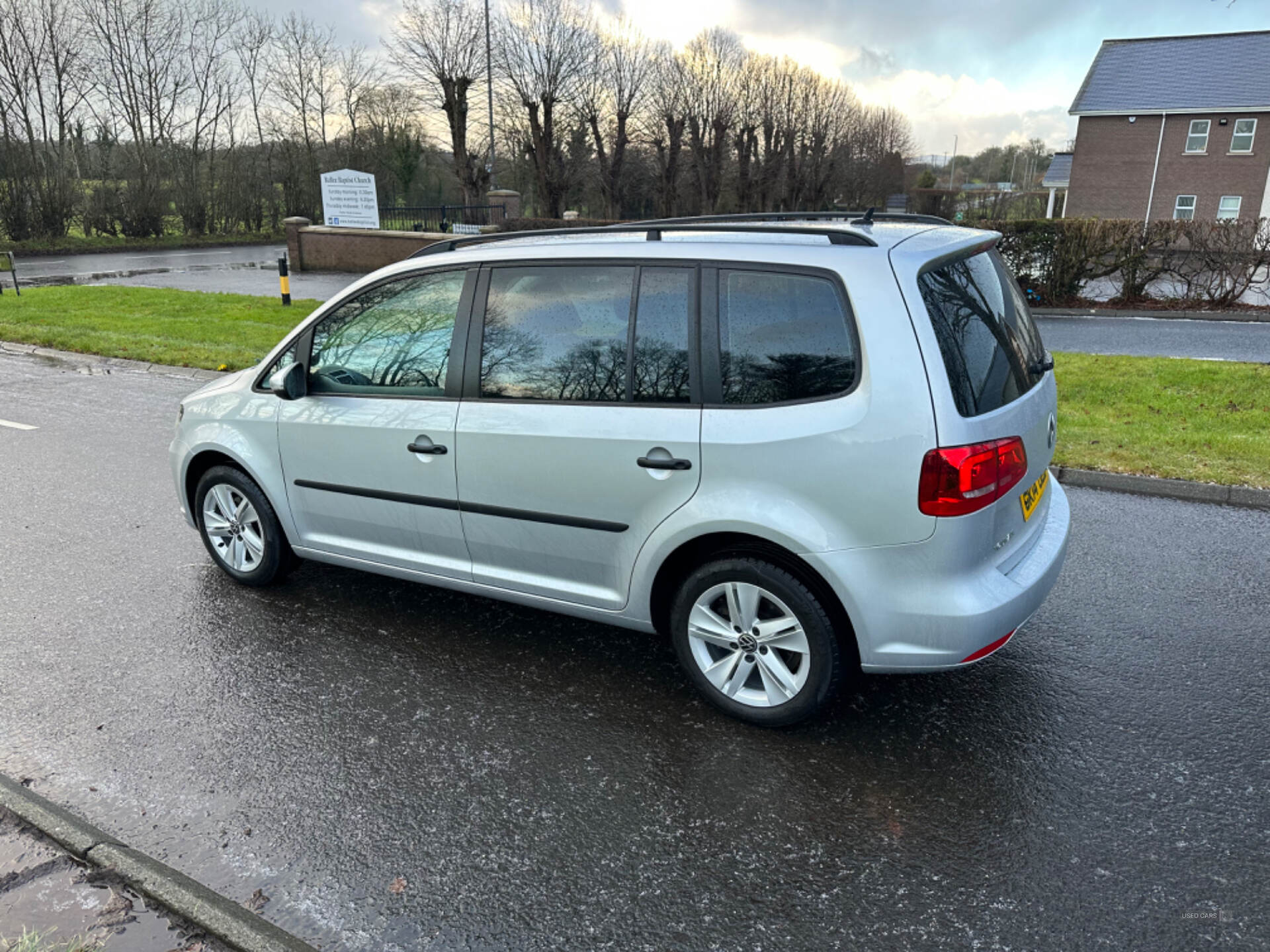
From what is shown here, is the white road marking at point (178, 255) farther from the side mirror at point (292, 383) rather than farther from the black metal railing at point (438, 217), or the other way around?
the side mirror at point (292, 383)

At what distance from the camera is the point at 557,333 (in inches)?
148

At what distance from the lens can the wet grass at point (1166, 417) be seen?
21.7 ft

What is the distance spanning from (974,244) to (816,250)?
81cm

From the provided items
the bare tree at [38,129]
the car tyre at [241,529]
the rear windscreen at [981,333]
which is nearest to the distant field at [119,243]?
the bare tree at [38,129]

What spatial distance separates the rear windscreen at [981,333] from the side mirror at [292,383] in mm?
2875

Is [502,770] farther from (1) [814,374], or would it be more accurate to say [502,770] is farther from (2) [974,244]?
(2) [974,244]

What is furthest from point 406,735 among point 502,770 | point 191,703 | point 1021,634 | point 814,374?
point 1021,634

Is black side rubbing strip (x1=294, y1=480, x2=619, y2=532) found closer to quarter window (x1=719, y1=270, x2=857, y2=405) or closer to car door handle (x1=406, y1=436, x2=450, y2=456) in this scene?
car door handle (x1=406, y1=436, x2=450, y2=456)

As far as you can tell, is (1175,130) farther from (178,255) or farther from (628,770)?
(628,770)

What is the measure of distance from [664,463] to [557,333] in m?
0.79

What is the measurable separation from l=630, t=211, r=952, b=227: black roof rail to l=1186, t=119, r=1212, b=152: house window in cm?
4366

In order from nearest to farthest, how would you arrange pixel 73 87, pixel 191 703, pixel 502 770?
1. pixel 502 770
2. pixel 191 703
3. pixel 73 87

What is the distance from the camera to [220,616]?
462 centimetres

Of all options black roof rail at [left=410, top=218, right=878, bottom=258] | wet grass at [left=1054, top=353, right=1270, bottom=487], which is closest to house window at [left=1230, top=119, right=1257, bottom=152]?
wet grass at [left=1054, top=353, right=1270, bottom=487]
